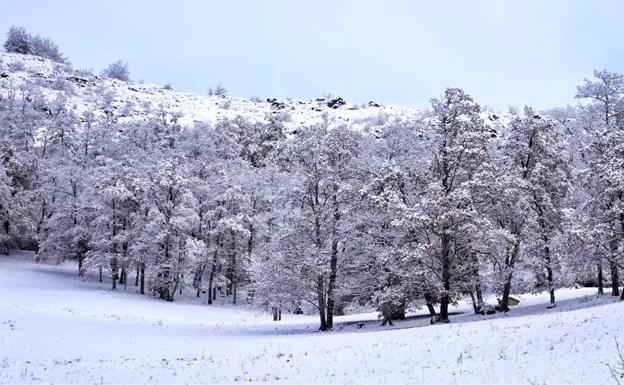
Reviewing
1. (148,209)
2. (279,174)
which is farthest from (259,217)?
(148,209)

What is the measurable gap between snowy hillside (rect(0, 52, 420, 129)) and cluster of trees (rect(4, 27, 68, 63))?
1560 cm

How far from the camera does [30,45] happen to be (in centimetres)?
14200

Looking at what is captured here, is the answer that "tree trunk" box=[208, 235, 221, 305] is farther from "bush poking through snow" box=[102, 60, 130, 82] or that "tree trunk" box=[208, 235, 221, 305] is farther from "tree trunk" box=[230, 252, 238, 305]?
"bush poking through snow" box=[102, 60, 130, 82]

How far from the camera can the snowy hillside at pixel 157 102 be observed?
345 ft

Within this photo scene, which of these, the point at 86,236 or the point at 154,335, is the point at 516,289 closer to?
the point at 154,335

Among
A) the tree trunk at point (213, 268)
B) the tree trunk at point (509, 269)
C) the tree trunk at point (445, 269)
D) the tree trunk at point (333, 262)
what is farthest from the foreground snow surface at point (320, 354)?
the tree trunk at point (213, 268)

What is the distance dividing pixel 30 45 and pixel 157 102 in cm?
5050

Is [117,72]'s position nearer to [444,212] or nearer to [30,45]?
[30,45]

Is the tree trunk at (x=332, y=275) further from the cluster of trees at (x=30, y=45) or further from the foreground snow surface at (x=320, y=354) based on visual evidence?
the cluster of trees at (x=30, y=45)

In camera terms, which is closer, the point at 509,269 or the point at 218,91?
the point at 509,269

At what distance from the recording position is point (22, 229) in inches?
2297

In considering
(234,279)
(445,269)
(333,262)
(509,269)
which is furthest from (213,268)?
(509,269)

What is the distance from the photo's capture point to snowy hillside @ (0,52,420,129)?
105 m

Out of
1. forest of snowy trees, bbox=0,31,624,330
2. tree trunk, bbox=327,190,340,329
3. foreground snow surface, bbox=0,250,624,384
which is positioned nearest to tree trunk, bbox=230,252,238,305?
forest of snowy trees, bbox=0,31,624,330
